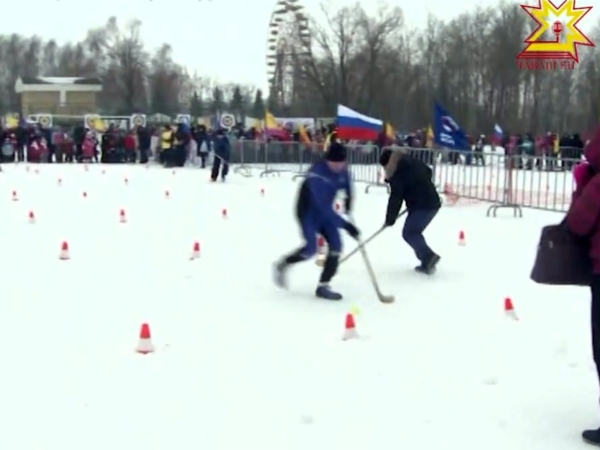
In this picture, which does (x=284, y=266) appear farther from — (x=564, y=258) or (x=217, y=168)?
(x=217, y=168)

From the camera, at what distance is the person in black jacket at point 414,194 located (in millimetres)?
10078

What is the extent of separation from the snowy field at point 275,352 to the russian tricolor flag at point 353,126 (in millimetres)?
6827

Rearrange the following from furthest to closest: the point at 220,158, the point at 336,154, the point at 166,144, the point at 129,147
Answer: the point at 129,147, the point at 166,144, the point at 220,158, the point at 336,154

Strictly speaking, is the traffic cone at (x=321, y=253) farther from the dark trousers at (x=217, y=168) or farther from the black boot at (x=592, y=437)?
the dark trousers at (x=217, y=168)

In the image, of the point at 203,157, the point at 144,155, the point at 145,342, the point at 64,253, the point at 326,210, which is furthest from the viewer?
the point at 144,155

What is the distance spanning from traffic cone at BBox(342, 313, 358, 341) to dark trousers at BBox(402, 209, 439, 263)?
10.2 ft

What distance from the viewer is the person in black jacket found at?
10078 mm

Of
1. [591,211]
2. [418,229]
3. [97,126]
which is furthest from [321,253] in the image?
[97,126]

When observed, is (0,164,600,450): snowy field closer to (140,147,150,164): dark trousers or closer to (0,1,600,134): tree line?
(140,147,150,164): dark trousers

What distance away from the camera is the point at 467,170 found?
2256 centimetres

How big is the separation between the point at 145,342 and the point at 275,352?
97 cm

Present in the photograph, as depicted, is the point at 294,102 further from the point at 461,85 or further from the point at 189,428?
the point at 189,428

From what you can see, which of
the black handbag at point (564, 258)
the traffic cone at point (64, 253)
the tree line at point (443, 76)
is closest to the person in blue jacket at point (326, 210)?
the traffic cone at point (64, 253)

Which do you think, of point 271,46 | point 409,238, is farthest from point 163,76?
point 409,238
